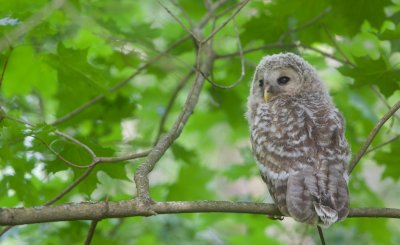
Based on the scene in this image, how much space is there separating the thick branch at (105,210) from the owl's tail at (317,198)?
171 mm

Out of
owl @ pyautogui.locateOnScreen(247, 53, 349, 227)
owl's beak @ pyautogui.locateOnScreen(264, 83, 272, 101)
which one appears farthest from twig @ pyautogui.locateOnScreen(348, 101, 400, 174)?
owl's beak @ pyautogui.locateOnScreen(264, 83, 272, 101)

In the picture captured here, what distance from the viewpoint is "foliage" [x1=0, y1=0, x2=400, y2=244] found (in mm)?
2705

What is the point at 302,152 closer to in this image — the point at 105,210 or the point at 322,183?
the point at 322,183

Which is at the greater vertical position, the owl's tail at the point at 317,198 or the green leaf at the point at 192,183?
the owl's tail at the point at 317,198

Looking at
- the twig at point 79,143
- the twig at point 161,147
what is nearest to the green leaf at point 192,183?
the twig at point 161,147

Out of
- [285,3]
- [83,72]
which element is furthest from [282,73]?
[83,72]


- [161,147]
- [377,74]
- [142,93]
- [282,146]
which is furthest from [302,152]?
[142,93]

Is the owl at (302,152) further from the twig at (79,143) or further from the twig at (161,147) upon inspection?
the twig at (79,143)

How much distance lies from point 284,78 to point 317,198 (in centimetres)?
127

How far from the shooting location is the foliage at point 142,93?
2705mm

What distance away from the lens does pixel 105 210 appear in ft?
5.97

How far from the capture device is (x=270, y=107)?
2.88 m

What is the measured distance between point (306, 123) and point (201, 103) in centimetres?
231

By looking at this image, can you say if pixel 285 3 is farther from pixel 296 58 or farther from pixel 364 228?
pixel 364 228
